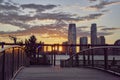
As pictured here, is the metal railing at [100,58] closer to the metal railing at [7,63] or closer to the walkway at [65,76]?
the walkway at [65,76]

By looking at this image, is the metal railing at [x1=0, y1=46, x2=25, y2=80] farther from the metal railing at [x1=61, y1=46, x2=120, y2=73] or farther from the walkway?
the metal railing at [x1=61, y1=46, x2=120, y2=73]

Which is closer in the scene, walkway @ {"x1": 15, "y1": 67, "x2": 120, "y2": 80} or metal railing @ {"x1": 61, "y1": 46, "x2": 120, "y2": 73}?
walkway @ {"x1": 15, "y1": 67, "x2": 120, "y2": 80}

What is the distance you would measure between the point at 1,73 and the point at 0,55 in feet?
1.70

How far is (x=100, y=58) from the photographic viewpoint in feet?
41.9

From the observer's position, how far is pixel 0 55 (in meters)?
6.05

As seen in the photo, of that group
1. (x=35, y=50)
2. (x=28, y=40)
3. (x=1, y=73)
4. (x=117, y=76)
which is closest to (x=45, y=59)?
(x=35, y=50)

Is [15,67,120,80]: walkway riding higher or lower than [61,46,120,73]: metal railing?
lower

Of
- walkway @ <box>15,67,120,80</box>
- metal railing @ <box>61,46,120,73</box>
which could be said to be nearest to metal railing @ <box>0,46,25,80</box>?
walkway @ <box>15,67,120,80</box>

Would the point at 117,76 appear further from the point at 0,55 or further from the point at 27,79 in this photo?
the point at 0,55

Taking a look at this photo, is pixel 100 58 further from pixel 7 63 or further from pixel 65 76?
pixel 7 63

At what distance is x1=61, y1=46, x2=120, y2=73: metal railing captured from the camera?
11.7m

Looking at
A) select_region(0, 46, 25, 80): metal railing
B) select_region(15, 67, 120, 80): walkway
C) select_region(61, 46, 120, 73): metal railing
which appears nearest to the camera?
select_region(0, 46, 25, 80): metal railing

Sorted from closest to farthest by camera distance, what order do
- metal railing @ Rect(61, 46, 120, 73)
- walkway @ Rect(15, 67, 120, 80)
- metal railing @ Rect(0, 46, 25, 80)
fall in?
1. metal railing @ Rect(0, 46, 25, 80)
2. walkway @ Rect(15, 67, 120, 80)
3. metal railing @ Rect(61, 46, 120, 73)

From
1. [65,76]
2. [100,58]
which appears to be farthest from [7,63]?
[100,58]
